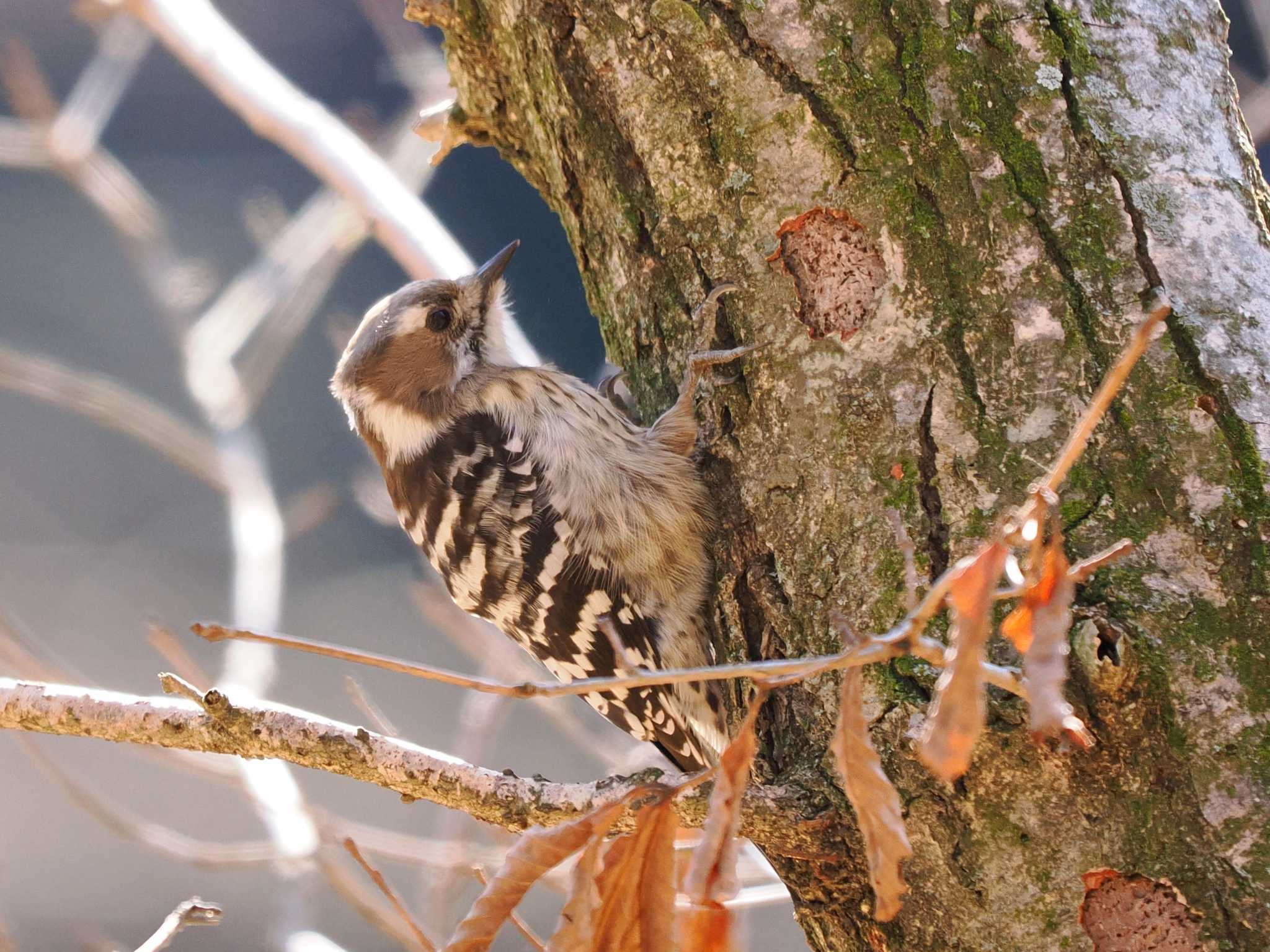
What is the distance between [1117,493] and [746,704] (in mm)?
795

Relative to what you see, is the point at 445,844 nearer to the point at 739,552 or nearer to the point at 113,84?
the point at 739,552

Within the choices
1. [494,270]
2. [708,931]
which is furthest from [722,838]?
[494,270]

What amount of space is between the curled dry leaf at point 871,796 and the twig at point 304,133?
8.80 feet

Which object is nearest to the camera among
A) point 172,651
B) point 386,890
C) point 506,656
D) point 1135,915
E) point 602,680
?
point 602,680

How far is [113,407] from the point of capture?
15.0 ft

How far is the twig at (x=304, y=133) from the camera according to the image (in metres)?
3.70

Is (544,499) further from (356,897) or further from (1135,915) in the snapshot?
(1135,915)

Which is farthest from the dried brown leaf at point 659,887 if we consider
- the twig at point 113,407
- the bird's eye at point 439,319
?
the twig at point 113,407

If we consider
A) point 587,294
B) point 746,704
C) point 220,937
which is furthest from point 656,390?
point 220,937

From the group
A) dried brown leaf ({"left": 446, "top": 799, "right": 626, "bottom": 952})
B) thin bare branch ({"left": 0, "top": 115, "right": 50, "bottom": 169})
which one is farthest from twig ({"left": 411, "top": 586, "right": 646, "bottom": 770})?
dried brown leaf ({"left": 446, "top": 799, "right": 626, "bottom": 952})

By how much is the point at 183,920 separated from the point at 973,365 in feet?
5.42

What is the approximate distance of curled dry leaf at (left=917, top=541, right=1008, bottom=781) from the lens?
33.9 inches

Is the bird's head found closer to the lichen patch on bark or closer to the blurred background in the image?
the lichen patch on bark

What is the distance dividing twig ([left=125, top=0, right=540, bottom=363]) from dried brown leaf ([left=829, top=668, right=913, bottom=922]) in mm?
2681
